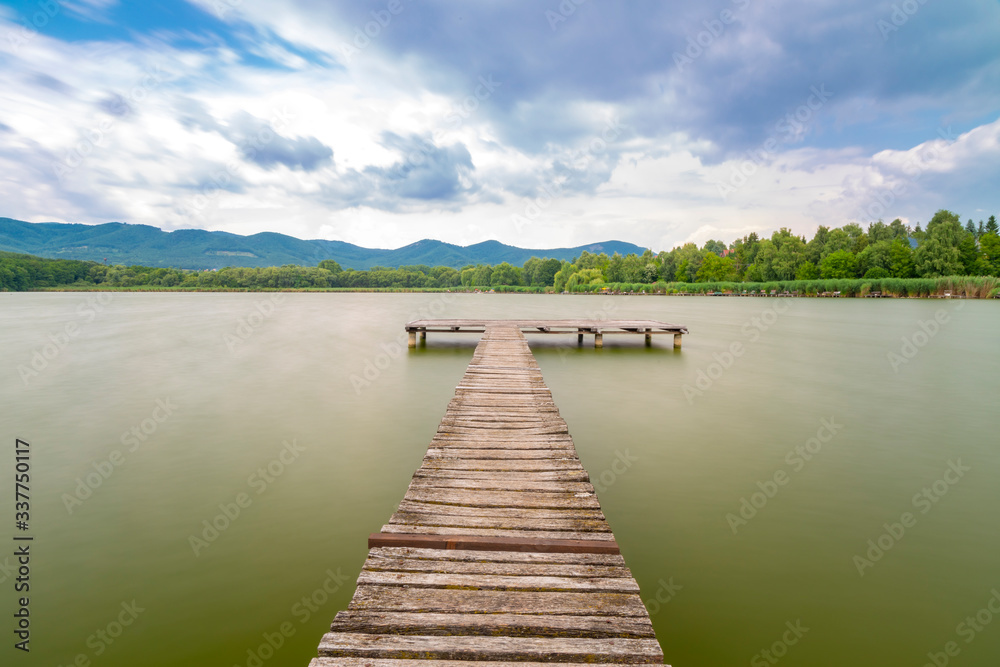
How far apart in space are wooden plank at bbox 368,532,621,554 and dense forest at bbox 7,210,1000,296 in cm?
7618

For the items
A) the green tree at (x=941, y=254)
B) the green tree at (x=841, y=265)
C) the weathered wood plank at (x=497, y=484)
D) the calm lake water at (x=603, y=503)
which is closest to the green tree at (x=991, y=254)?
the green tree at (x=941, y=254)

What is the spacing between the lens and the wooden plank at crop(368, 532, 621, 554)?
→ 11.3ft

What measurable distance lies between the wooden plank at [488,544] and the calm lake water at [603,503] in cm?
100

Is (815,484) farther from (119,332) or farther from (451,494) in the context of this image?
(119,332)

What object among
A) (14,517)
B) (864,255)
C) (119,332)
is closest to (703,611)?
(14,517)

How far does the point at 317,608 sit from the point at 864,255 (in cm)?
9326

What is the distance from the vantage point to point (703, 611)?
13.1ft

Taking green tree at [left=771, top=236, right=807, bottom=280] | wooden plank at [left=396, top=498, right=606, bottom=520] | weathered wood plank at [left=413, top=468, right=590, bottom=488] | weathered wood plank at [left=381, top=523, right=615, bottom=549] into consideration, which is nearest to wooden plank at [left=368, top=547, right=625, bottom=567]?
weathered wood plank at [left=381, top=523, right=615, bottom=549]

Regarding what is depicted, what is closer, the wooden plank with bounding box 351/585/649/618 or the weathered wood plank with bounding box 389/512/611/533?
the wooden plank with bounding box 351/585/649/618

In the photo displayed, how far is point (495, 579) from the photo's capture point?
304 cm

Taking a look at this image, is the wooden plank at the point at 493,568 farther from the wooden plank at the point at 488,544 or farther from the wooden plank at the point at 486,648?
the wooden plank at the point at 486,648

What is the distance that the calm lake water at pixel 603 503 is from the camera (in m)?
3.79

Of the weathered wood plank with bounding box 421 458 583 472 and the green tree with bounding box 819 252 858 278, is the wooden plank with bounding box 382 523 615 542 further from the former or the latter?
the green tree with bounding box 819 252 858 278

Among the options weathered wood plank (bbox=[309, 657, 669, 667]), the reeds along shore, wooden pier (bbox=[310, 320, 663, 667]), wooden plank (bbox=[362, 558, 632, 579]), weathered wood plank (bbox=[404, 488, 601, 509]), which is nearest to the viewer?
weathered wood plank (bbox=[309, 657, 669, 667])
